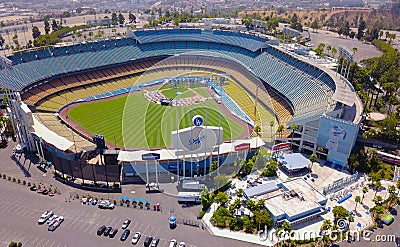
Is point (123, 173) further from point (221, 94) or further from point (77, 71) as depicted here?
point (77, 71)

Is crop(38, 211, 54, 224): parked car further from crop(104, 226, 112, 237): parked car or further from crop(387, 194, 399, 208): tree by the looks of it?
crop(387, 194, 399, 208): tree

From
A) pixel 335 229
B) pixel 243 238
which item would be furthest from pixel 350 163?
pixel 243 238

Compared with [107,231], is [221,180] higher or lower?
higher

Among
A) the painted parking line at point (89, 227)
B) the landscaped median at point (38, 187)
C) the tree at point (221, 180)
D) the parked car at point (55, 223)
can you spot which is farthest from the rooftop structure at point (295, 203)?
the landscaped median at point (38, 187)

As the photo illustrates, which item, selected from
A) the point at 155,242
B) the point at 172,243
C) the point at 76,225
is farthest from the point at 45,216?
the point at 172,243

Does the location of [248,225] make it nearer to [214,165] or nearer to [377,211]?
[214,165]

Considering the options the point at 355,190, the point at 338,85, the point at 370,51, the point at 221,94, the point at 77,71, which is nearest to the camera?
the point at 355,190

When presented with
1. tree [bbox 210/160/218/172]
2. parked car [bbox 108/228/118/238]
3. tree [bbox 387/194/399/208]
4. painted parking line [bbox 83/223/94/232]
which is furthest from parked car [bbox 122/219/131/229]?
tree [bbox 387/194/399/208]
